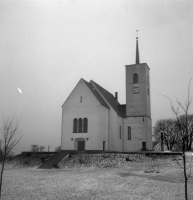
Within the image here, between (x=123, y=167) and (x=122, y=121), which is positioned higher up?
(x=122, y=121)

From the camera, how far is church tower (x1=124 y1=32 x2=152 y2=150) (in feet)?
138

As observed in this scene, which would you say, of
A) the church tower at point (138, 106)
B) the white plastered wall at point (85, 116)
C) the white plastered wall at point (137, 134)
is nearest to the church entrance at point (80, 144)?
the white plastered wall at point (85, 116)

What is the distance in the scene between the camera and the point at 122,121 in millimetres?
43312

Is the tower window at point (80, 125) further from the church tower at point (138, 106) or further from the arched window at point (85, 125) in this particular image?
the church tower at point (138, 106)

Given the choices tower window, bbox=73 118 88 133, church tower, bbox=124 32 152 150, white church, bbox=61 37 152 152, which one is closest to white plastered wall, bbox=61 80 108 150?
white church, bbox=61 37 152 152

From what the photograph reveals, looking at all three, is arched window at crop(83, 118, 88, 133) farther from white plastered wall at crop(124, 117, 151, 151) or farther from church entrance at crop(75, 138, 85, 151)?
white plastered wall at crop(124, 117, 151, 151)

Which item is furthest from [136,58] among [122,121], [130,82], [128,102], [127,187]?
[127,187]

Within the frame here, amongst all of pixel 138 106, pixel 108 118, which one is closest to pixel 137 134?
pixel 138 106

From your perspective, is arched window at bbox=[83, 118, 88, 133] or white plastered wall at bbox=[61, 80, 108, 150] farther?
arched window at bbox=[83, 118, 88, 133]

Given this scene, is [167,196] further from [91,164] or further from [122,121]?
[122,121]

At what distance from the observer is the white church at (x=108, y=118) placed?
37.6m

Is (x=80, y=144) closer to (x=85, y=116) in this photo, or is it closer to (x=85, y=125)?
(x=85, y=125)

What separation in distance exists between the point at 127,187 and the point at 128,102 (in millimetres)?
28379

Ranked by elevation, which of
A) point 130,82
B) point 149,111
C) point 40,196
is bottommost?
point 40,196
